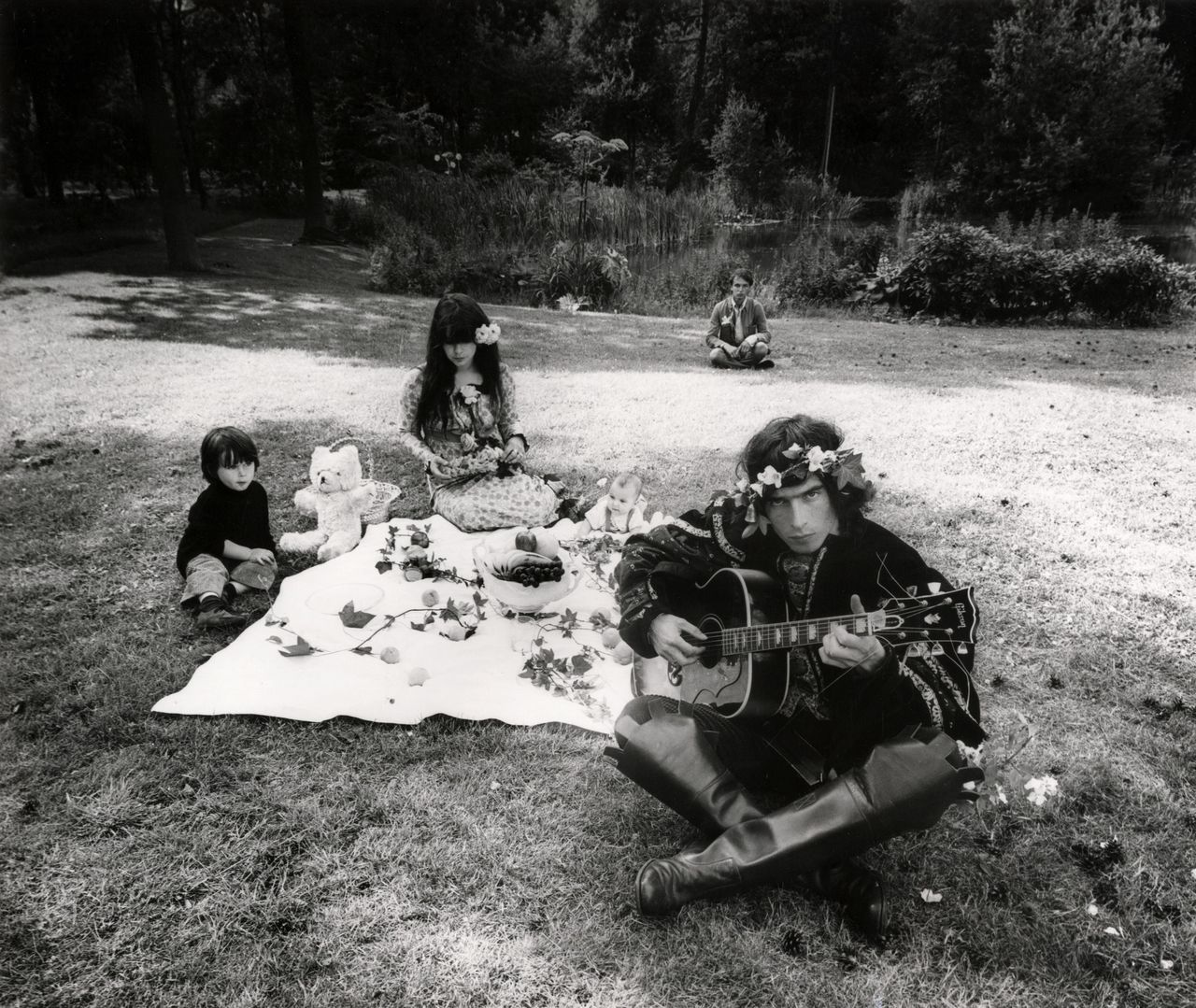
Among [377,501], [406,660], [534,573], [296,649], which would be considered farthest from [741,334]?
[296,649]

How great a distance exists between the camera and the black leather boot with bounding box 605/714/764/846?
2334 millimetres

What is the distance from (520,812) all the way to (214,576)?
2173mm

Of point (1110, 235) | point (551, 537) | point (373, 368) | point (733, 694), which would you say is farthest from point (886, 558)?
point (1110, 235)

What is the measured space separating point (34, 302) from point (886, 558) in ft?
42.5

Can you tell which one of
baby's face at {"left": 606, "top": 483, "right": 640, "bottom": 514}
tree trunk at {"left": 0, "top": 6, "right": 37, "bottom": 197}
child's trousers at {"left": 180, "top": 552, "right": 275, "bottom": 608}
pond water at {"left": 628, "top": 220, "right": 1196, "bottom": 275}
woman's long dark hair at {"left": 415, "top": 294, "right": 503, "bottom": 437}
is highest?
tree trunk at {"left": 0, "top": 6, "right": 37, "bottom": 197}

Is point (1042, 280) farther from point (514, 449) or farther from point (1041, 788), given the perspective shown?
point (1041, 788)

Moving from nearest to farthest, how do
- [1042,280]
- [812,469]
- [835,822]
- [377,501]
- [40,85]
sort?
[835,822], [812,469], [377,501], [1042,280], [40,85]

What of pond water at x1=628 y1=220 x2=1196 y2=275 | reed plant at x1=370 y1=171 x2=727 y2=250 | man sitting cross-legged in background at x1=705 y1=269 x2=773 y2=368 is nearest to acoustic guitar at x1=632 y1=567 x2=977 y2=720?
Result: man sitting cross-legged in background at x1=705 y1=269 x2=773 y2=368

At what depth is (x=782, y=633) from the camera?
94.2 inches

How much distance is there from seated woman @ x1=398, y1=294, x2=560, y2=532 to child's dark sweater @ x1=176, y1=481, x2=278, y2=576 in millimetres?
956

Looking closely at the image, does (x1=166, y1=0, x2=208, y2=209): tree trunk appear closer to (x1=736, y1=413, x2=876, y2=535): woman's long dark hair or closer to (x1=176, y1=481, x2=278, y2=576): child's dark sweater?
(x1=176, y1=481, x2=278, y2=576): child's dark sweater

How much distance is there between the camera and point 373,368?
8.78 m

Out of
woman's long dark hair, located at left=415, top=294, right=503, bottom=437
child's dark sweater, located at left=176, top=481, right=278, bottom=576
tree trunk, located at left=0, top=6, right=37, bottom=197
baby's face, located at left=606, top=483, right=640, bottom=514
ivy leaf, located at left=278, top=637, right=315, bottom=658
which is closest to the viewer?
ivy leaf, located at left=278, top=637, right=315, bottom=658

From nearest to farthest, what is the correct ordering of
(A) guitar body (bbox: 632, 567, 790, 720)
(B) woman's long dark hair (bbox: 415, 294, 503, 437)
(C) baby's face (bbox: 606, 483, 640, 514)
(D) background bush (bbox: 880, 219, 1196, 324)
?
(A) guitar body (bbox: 632, 567, 790, 720)
(B) woman's long dark hair (bbox: 415, 294, 503, 437)
(C) baby's face (bbox: 606, 483, 640, 514)
(D) background bush (bbox: 880, 219, 1196, 324)
